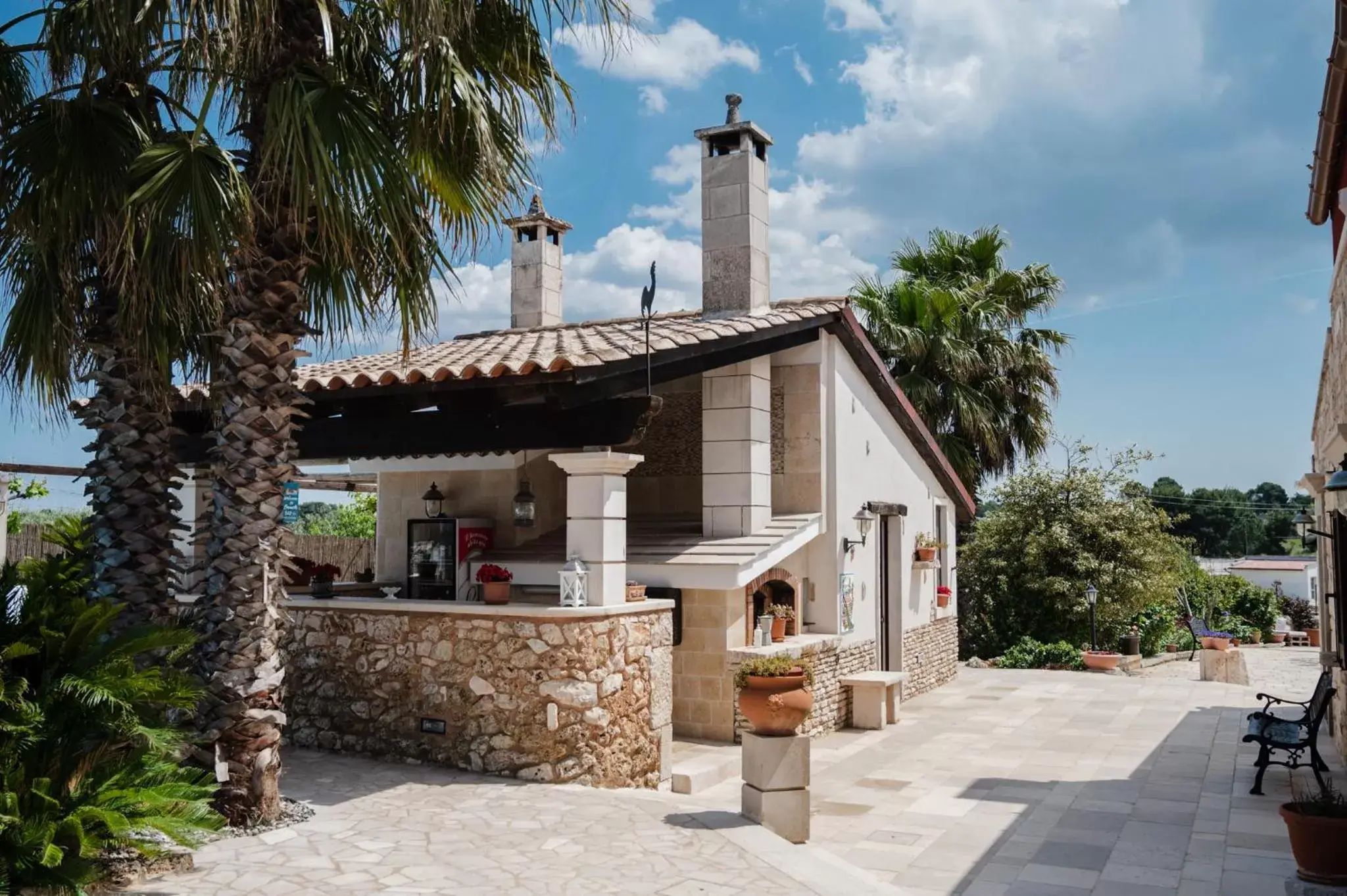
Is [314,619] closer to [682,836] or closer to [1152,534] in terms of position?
[682,836]

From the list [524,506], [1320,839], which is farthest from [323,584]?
[1320,839]

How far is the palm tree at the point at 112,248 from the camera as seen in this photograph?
623 cm

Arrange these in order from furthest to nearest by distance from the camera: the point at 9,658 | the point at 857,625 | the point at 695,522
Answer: the point at 857,625, the point at 695,522, the point at 9,658

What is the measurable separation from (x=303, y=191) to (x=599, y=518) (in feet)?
11.9

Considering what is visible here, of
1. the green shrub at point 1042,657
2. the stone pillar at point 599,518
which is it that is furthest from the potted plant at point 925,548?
the stone pillar at point 599,518

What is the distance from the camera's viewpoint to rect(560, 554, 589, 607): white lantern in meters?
8.57

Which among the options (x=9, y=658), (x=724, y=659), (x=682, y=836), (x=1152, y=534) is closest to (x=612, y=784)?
(x=682, y=836)

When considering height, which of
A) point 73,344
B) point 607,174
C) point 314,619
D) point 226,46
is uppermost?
point 607,174

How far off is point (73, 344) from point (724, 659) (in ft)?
22.2

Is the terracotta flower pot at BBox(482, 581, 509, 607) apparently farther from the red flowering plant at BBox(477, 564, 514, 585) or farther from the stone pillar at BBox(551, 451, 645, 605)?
the stone pillar at BBox(551, 451, 645, 605)

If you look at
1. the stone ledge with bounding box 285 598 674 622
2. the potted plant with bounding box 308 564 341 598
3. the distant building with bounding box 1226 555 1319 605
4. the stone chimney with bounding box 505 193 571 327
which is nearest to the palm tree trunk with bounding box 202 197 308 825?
the stone ledge with bounding box 285 598 674 622

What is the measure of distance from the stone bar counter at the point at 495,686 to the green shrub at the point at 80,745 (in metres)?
2.87

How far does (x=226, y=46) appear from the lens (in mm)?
6320

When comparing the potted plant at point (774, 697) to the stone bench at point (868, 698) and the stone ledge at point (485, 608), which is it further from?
the stone bench at point (868, 698)
